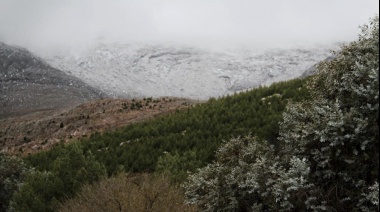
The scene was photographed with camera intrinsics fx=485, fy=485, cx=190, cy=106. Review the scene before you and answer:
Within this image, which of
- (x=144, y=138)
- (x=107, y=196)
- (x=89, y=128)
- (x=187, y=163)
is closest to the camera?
(x=107, y=196)

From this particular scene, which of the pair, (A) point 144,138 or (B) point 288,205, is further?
(A) point 144,138

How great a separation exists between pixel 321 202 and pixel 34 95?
602 ft

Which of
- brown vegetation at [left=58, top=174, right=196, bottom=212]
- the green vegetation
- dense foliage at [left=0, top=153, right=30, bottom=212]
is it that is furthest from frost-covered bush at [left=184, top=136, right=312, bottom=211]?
dense foliage at [left=0, top=153, right=30, bottom=212]

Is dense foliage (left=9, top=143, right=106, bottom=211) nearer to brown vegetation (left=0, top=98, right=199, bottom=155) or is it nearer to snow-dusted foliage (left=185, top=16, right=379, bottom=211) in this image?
snow-dusted foliage (left=185, top=16, right=379, bottom=211)

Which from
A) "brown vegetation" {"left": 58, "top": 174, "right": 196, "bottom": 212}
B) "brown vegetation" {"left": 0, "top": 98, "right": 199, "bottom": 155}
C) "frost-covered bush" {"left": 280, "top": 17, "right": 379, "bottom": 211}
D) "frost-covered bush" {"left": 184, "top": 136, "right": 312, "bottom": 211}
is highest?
"frost-covered bush" {"left": 280, "top": 17, "right": 379, "bottom": 211}

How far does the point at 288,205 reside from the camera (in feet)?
36.5

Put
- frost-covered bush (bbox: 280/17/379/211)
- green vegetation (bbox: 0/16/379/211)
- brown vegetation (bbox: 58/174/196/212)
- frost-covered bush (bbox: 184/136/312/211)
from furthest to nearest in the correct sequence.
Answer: brown vegetation (bbox: 58/174/196/212) < frost-covered bush (bbox: 184/136/312/211) < green vegetation (bbox: 0/16/379/211) < frost-covered bush (bbox: 280/17/379/211)

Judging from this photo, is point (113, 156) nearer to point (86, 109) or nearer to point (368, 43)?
point (368, 43)

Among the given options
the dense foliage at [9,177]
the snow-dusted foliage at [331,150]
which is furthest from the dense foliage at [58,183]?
the snow-dusted foliage at [331,150]

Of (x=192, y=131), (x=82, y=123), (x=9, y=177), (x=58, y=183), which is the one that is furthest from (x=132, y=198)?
(x=82, y=123)

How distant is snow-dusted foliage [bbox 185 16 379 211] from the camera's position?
10406mm

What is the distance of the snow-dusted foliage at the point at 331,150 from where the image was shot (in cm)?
1041

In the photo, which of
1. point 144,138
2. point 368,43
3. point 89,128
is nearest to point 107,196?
point 368,43

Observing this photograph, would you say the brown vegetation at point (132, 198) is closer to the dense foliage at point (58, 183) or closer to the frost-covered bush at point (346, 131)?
the dense foliage at point (58, 183)
